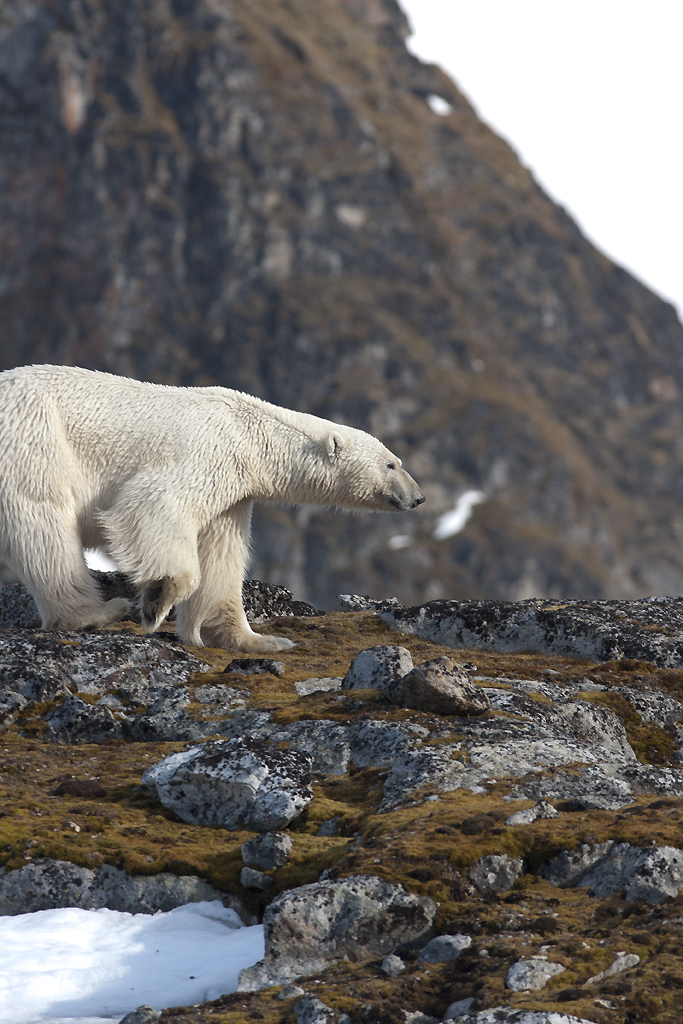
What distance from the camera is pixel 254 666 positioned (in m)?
14.1

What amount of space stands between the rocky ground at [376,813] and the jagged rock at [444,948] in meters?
0.01

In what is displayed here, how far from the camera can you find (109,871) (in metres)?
8.97

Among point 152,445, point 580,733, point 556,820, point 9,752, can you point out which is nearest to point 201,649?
point 152,445

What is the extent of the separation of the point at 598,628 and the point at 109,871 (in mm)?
9075

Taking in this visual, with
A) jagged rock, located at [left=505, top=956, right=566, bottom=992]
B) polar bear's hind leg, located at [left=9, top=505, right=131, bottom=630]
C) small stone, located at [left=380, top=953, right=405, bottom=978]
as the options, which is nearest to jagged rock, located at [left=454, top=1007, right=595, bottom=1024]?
jagged rock, located at [left=505, top=956, right=566, bottom=992]

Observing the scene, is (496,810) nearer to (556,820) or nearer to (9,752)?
(556,820)

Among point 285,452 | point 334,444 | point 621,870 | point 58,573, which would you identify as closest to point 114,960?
point 621,870

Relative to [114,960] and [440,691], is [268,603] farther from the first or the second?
[114,960]

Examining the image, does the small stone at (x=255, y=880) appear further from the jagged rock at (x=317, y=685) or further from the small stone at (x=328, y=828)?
the jagged rock at (x=317, y=685)

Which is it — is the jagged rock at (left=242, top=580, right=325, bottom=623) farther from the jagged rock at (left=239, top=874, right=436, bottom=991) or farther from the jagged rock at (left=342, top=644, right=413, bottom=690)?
the jagged rock at (left=239, top=874, right=436, bottom=991)

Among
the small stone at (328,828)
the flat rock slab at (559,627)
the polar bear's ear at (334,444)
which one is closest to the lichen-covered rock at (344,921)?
the small stone at (328,828)

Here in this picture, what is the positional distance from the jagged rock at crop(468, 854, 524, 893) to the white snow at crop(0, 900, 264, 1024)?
1593mm

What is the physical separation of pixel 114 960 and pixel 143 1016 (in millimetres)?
1149

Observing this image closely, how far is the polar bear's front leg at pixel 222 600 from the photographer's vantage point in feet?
51.4
